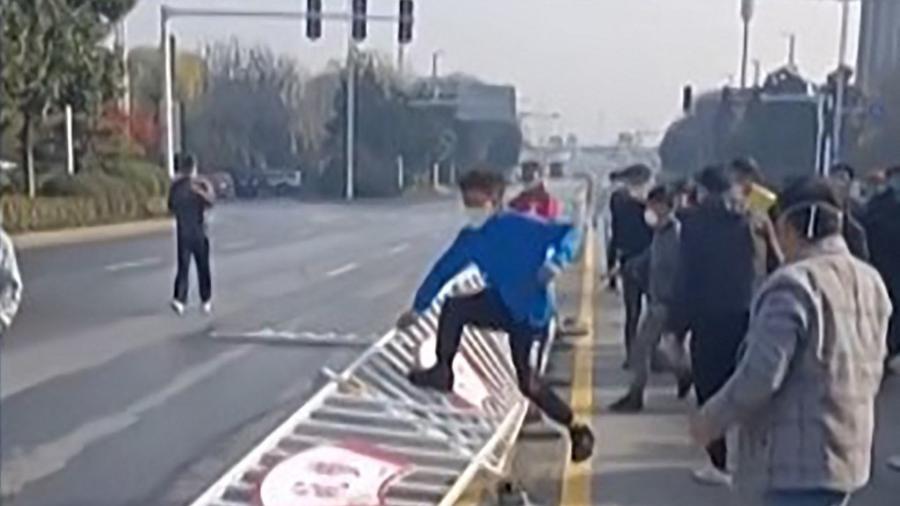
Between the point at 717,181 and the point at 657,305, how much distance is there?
2.28m

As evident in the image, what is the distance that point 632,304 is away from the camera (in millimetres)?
12812

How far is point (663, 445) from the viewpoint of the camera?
955 cm

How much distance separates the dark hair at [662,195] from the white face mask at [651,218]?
0.39 ft

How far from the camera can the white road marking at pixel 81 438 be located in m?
5.25

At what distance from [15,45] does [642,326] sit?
7544 mm

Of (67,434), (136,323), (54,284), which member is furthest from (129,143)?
(136,323)

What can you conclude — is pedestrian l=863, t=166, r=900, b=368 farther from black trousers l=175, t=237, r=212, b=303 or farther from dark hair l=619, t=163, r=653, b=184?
black trousers l=175, t=237, r=212, b=303

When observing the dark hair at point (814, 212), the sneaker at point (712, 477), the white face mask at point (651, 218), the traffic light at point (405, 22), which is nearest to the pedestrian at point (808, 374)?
the dark hair at point (814, 212)

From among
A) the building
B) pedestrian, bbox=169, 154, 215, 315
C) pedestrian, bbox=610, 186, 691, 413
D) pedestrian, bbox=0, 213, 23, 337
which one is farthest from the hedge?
the building

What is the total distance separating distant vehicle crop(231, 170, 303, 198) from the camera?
8992 millimetres

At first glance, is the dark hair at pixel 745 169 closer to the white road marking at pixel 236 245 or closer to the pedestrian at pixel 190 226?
the pedestrian at pixel 190 226

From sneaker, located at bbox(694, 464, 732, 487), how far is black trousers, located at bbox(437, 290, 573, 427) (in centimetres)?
102

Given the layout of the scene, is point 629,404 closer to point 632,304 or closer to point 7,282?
point 632,304

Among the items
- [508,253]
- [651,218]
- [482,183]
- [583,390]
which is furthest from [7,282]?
[651,218]
